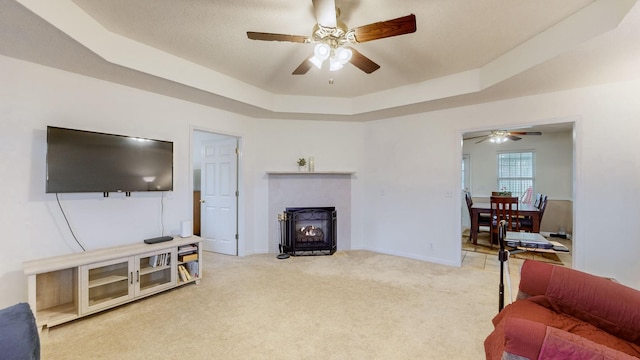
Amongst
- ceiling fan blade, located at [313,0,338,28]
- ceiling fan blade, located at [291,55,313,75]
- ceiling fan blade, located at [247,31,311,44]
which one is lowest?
ceiling fan blade, located at [291,55,313,75]

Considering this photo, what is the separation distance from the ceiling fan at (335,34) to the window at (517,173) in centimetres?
623

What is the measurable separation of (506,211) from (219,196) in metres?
5.17

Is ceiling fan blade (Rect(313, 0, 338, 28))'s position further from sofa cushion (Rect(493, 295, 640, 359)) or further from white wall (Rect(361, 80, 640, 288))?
white wall (Rect(361, 80, 640, 288))

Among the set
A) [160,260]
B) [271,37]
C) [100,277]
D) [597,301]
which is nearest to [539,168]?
[597,301]

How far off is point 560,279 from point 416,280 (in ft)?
6.07

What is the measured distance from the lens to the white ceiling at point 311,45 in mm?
2094

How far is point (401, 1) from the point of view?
2.10 metres

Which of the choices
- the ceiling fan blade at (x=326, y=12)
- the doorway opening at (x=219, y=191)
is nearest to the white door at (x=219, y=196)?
the doorway opening at (x=219, y=191)

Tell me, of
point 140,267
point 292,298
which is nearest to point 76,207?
point 140,267

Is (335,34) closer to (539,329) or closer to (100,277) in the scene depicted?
(539,329)

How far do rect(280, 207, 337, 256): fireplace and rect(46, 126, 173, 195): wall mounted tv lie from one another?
79.5 inches

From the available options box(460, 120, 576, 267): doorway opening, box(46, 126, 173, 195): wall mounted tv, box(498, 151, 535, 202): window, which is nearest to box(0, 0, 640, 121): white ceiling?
box(46, 126, 173, 195): wall mounted tv

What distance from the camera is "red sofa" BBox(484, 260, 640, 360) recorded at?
104 cm

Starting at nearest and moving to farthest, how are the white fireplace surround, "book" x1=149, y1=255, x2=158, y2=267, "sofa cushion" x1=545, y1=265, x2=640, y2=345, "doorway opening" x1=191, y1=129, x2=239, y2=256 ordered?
"sofa cushion" x1=545, y1=265, x2=640, y2=345
"book" x1=149, y1=255, x2=158, y2=267
"doorway opening" x1=191, y1=129, x2=239, y2=256
the white fireplace surround
